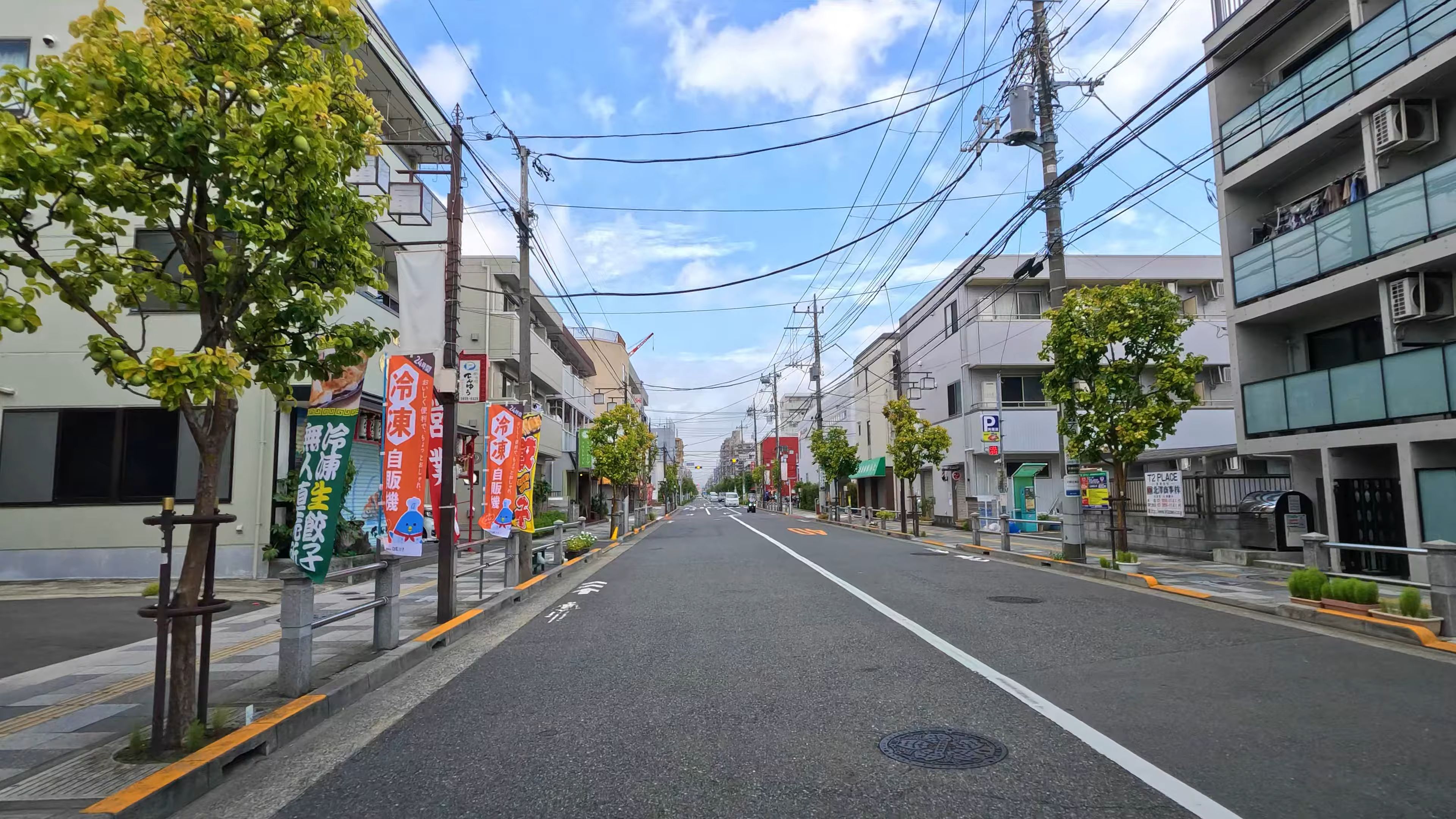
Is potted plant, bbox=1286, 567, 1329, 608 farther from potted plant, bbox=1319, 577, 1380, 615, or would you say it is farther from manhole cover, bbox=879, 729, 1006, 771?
manhole cover, bbox=879, 729, 1006, 771

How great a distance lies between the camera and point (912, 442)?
30156mm

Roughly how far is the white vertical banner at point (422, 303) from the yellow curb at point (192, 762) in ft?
15.3

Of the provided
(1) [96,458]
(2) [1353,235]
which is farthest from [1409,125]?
(1) [96,458]

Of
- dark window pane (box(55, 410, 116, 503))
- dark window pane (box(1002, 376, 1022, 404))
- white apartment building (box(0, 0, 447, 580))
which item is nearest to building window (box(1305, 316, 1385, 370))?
dark window pane (box(1002, 376, 1022, 404))

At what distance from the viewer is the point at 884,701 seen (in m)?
5.84

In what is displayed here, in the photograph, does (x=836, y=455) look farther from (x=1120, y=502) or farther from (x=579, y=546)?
(x=1120, y=502)

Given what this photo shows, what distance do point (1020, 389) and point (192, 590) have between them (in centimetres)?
3370

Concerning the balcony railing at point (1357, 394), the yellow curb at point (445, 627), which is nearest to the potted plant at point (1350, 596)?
the balcony railing at point (1357, 394)

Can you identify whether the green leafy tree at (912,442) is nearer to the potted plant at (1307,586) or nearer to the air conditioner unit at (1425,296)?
the air conditioner unit at (1425,296)

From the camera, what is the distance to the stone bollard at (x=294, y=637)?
5.76 metres

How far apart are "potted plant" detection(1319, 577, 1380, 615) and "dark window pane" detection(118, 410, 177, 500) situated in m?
17.7

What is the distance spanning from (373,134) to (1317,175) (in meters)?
A: 18.2

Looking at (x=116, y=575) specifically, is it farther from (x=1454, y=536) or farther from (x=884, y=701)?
(x=1454, y=536)

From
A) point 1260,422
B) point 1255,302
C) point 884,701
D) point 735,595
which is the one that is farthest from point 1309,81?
point 884,701
